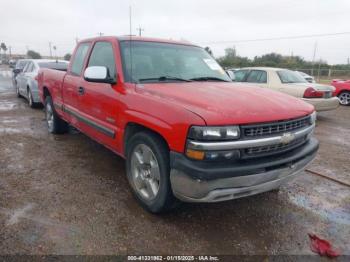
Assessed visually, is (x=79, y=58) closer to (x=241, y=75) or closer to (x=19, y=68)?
(x=241, y=75)

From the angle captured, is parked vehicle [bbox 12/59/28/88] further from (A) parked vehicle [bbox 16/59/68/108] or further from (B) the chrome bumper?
(B) the chrome bumper

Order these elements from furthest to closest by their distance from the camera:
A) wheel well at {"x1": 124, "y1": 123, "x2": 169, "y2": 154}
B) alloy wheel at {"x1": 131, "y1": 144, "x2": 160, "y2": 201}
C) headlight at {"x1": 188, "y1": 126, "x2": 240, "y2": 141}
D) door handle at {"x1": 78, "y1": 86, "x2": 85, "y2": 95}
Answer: door handle at {"x1": 78, "y1": 86, "x2": 85, "y2": 95} < wheel well at {"x1": 124, "y1": 123, "x2": 169, "y2": 154} < alloy wheel at {"x1": 131, "y1": 144, "x2": 160, "y2": 201} < headlight at {"x1": 188, "y1": 126, "x2": 240, "y2": 141}

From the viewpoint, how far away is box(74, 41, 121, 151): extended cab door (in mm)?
3693

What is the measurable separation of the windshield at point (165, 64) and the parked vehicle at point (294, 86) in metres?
4.19

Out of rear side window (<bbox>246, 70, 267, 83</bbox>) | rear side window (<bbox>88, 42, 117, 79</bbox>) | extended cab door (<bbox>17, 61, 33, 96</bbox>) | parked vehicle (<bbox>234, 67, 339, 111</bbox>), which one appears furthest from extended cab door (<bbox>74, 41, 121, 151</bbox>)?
extended cab door (<bbox>17, 61, 33, 96</bbox>)

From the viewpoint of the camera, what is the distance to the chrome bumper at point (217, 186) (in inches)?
101

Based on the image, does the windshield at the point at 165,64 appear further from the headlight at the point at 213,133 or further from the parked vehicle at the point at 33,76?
the parked vehicle at the point at 33,76

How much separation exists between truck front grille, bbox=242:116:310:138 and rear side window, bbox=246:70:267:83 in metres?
6.38

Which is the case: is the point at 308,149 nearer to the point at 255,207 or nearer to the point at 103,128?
the point at 255,207

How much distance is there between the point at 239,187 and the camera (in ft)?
8.63

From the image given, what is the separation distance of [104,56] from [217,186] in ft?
8.43

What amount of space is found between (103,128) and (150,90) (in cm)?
106

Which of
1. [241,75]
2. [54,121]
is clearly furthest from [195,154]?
[241,75]

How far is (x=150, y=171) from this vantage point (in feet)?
10.5
